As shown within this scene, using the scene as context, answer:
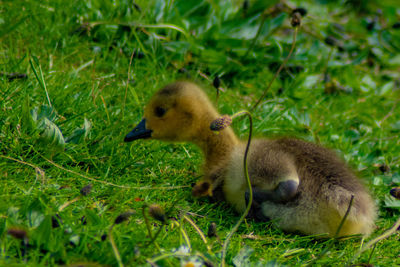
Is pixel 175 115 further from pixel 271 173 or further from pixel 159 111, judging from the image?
pixel 271 173

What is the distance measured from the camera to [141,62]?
11.0 feet

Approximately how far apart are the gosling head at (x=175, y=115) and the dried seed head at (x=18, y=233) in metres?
1.04

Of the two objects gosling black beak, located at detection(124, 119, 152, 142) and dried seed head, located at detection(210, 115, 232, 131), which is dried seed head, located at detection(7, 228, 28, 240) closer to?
dried seed head, located at detection(210, 115, 232, 131)

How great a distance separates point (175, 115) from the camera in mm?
2439

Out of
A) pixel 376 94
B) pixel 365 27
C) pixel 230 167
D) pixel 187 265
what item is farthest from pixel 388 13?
pixel 187 265

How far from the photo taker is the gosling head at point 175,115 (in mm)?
2420

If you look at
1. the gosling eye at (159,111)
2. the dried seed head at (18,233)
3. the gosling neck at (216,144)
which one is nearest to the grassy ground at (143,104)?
the dried seed head at (18,233)

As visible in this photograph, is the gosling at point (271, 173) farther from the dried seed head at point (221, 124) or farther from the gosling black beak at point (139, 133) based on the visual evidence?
the dried seed head at point (221, 124)

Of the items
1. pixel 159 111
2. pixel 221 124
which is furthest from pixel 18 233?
pixel 159 111

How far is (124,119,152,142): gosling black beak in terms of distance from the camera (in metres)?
2.33

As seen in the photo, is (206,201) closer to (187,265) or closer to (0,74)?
(187,265)

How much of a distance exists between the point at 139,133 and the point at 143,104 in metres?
0.48

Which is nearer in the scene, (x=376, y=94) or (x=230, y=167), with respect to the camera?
(x=230, y=167)

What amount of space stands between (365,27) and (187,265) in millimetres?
4030
